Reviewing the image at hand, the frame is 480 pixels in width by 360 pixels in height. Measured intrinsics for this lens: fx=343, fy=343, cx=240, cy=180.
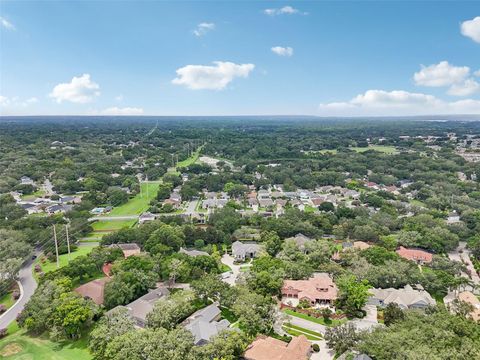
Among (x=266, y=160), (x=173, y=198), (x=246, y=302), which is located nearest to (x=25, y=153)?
(x=173, y=198)

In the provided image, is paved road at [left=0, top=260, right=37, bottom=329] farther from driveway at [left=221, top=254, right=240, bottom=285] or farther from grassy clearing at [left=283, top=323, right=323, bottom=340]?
grassy clearing at [left=283, top=323, right=323, bottom=340]

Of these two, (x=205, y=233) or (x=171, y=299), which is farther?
(x=205, y=233)

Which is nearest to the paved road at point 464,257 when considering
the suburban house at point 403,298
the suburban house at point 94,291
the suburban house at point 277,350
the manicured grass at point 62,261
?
the suburban house at point 403,298

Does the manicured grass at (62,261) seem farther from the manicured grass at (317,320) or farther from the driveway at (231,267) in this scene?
the manicured grass at (317,320)

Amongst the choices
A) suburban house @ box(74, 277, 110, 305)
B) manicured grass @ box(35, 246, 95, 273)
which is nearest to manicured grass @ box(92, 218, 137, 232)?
manicured grass @ box(35, 246, 95, 273)

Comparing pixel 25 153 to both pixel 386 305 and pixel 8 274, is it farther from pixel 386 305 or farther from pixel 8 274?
pixel 386 305

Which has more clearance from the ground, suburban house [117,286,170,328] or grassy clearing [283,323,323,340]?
suburban house [117,286,170,328]

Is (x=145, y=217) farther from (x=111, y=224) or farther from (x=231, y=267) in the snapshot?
(x=231, y=267)
